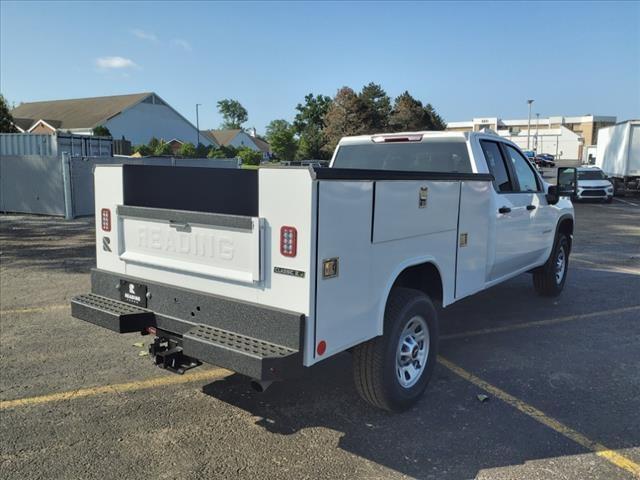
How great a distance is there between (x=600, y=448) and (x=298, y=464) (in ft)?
6.63

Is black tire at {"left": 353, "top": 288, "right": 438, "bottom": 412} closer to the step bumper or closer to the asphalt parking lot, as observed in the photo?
the asphalt parking lot

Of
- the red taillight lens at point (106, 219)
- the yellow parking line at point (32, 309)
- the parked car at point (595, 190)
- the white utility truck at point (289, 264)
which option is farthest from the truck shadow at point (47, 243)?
the parked car at point (595, 190)

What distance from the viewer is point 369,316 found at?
354 cm

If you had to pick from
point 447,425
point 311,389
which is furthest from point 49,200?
point 447,425

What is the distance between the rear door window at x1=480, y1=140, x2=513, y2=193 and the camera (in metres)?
5.52

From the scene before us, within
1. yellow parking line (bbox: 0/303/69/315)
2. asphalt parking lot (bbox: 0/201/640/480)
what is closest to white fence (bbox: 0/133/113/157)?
yellow parking line (bbox: 0/303/69/315)

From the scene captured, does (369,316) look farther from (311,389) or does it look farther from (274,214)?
(311,389)

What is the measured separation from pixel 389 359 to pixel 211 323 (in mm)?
1239

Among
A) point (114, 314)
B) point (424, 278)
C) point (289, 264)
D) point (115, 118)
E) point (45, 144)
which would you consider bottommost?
point (114, 314)

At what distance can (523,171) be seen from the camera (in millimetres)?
6395

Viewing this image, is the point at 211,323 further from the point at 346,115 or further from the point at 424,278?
the point at 346,115

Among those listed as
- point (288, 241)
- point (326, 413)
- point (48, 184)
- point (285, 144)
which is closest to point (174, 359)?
point (326, 413)

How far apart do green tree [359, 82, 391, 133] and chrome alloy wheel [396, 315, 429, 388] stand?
49222 millimetres

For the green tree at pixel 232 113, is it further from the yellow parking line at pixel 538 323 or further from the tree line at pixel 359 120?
the yellow parking line at pixel 538 323
